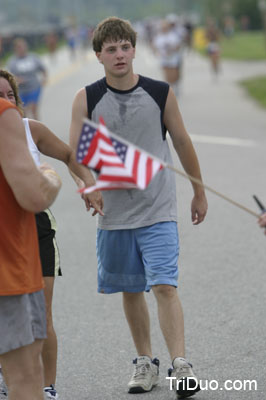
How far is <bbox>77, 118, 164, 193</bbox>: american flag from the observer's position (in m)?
3.90

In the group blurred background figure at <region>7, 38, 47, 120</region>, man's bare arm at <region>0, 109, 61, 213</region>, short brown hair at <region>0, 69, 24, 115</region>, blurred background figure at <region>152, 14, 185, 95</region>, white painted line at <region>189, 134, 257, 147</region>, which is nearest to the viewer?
man's bare arm at <region>0, 109, 61, 213</region>

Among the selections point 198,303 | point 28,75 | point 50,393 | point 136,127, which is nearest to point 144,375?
point 50,393

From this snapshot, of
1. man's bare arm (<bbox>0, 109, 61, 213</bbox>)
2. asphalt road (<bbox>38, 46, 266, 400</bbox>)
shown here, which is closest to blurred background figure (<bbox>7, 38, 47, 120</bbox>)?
asphalt road (<bbox>38, 46, 266, 400</bbox>)

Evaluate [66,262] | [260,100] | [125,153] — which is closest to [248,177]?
[66,262]

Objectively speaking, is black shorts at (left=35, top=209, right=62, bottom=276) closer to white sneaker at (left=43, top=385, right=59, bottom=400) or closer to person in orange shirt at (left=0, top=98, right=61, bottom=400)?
white sneaker at (left=43, top=385, right=59, bottom=400)

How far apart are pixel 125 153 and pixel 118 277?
1.56m

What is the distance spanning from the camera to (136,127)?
17.4 ft

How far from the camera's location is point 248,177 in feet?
41.2

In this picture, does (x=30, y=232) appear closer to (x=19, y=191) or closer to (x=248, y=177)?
(x=19, y=191)

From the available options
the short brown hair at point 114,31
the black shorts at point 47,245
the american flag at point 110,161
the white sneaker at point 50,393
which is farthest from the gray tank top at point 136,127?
the american flag at point 110,161

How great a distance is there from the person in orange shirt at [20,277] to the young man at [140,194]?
4.55ft

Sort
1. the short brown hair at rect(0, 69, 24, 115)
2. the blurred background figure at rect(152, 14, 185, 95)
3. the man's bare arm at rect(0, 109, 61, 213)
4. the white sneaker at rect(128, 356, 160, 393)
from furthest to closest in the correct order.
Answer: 1. the blurred background figure at rect(152, 14, 185, 95)
2. the white sneaker at rect(128, 356, 160, 393)
3. the short brown hair at rect(0, 69, 24, 115)
4. the man's bare arm at rect(0, 109, 61, 213)

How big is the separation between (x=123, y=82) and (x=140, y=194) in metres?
0.55

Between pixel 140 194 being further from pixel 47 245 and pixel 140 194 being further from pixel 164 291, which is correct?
pixel 47 245
